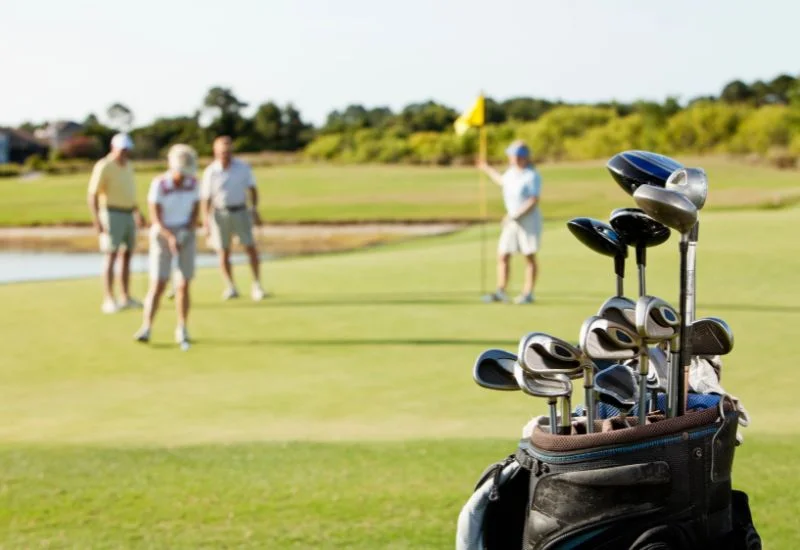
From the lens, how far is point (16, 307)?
43.6ft

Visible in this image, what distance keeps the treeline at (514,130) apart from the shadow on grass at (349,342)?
57.7m

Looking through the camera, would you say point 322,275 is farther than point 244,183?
Yes

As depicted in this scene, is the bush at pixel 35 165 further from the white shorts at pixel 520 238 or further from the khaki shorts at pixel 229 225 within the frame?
the white shorts at pixel 520 238

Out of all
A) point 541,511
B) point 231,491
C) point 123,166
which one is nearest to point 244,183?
point 123,166

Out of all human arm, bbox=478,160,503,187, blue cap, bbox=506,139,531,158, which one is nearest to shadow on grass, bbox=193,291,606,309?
human arm, bbox=478,160,503,187

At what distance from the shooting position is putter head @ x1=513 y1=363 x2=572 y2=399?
3385mm

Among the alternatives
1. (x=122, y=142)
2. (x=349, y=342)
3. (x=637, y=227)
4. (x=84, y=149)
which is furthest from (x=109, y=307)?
(x=84, y=149)

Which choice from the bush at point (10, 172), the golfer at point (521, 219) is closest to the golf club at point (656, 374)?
the golfer at point (521, 219)

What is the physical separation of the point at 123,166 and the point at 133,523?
8741 millimetres

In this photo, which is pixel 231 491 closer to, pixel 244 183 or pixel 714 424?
pixel 714 424

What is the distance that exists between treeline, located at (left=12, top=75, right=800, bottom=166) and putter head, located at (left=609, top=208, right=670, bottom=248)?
210 ft

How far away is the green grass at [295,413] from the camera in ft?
17.1

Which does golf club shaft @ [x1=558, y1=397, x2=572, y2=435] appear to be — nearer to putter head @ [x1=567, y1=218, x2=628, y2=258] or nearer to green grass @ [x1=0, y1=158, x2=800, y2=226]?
putter head @ [x1=567, y1=218, x2=628, y2=258]

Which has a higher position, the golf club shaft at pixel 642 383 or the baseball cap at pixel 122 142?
the baseball cap at pixel 122 142
